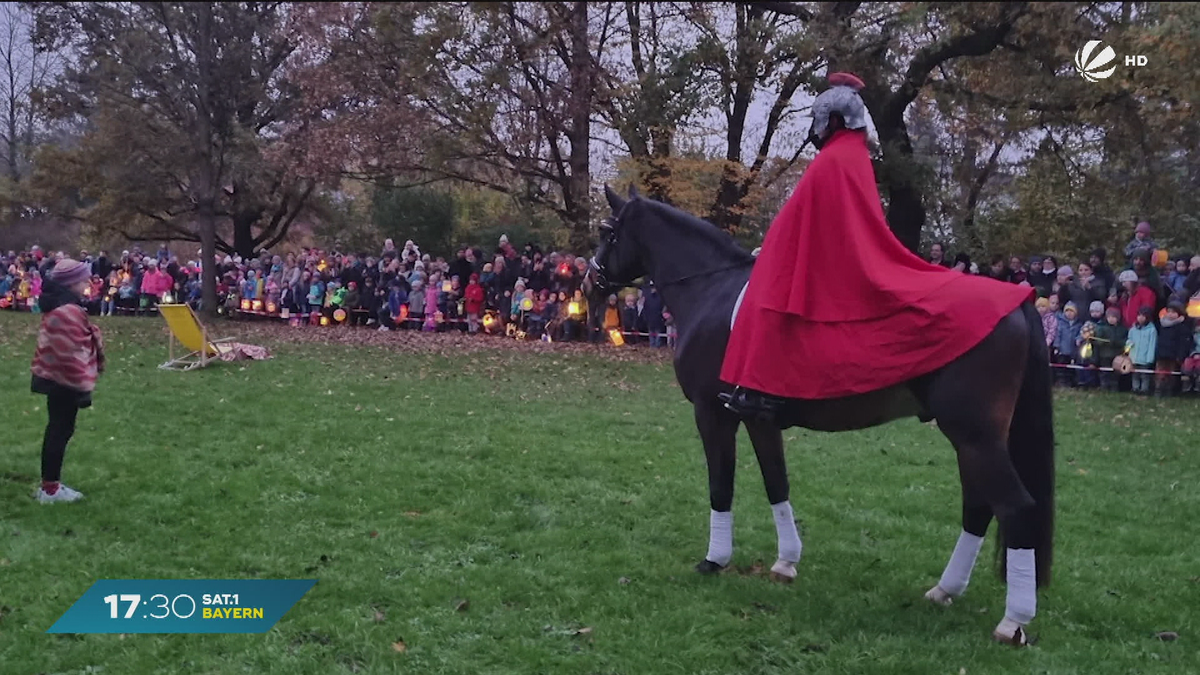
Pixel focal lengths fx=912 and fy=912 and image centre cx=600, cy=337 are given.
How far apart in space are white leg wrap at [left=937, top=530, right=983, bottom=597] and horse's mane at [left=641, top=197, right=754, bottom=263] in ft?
7.01

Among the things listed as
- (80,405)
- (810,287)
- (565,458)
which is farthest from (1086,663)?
(80,405)

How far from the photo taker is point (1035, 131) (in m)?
19.4

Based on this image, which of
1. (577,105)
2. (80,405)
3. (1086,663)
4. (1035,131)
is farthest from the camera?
(577,105)

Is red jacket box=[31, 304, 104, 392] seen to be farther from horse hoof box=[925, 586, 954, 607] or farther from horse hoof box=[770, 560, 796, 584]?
horse hoof box=[925, 586, 954, 607]

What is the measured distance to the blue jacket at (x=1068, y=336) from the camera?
14.6 m

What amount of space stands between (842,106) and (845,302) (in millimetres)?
1134

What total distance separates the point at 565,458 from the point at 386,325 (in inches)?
586

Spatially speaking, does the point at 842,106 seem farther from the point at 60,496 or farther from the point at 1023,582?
the point at 60,496


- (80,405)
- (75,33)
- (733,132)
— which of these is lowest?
(80,405)

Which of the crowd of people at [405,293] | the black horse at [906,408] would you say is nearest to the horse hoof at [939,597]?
the black horse at [906,408]

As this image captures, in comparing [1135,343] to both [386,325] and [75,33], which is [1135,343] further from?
[75,33]

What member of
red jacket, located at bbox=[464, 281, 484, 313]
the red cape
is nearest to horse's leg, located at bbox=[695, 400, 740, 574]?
the red cape

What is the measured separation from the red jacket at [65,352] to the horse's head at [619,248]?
3866mm

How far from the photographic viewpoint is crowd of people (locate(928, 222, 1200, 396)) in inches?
528
